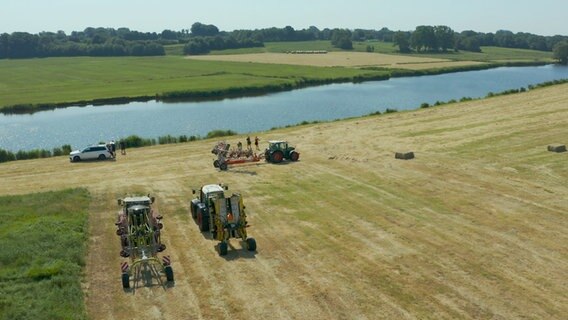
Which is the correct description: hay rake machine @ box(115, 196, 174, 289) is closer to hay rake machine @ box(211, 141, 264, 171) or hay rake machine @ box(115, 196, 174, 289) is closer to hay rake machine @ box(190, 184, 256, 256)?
hay rake machine @ box(190, 184, 256, 256)

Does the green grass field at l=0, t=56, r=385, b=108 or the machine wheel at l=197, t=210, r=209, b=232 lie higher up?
the machine wheel at l=197, t=210, r=209, b=232

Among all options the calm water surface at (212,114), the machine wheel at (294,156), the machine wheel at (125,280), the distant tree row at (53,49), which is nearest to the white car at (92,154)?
the machine wheel at (294,156)

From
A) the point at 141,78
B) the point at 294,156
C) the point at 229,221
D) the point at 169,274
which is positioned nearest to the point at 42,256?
the point at 169,274

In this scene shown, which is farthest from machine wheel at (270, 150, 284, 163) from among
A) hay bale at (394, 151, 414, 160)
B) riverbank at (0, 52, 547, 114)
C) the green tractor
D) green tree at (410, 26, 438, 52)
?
green tree at (410, 26, 438, 52)

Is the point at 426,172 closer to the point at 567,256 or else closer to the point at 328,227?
the point at 328,227

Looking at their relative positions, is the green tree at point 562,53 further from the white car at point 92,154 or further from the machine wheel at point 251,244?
the machine wheel at point 251,244

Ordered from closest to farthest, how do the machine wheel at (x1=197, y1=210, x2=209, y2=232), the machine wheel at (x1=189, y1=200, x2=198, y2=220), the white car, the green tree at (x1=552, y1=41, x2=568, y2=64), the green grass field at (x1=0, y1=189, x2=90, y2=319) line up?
the green grass field at (x1=0, y1=189, x2=90, y2=319)
the machine wheel at (x1=197, y1=210, x2=209, y2=232)
the machine wheel at (x1=189, y1=200, x2=198, y2=220)
the white car
the green tree at (x1=552, y1=41, x2=568, y2=64)

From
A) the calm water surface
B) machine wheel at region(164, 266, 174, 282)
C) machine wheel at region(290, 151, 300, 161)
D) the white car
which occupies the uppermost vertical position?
machine wheel at region(164, 266, 174, 282)
